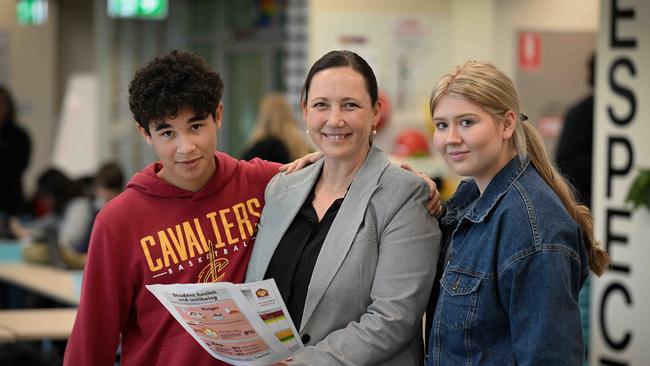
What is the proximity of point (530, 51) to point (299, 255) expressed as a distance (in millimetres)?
5795

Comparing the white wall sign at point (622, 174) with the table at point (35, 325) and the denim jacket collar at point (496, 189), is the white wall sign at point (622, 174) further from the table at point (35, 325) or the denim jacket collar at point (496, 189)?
the denim jacket collar at point (496, 189)

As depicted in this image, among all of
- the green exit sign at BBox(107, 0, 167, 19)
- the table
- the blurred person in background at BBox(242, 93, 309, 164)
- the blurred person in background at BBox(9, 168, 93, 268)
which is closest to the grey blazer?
the table

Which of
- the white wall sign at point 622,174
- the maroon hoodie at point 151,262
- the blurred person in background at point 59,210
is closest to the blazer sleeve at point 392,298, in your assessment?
the maroon hoodie at point 151,262

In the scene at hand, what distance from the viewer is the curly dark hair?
266 centimetres

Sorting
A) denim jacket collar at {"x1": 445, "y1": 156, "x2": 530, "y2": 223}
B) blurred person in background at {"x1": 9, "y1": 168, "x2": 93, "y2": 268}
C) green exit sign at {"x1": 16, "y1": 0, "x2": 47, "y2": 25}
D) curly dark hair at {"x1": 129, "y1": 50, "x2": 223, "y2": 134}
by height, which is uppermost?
green exit sign at {"x1": 16, "y1": 0, "x2": 47, "y2": 25}

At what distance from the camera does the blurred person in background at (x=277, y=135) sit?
695 centimetres

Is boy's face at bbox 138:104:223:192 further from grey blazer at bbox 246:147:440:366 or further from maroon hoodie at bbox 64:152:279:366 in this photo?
grey blazer at bbox 246:147:440:366

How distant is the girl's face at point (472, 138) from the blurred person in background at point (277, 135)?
176 inches

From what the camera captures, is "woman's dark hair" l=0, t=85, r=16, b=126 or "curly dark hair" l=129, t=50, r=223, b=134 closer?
"curly dark hair" l=129, t=50, r=223, b=134

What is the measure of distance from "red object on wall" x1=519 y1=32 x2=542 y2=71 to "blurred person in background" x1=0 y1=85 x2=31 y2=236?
443cm

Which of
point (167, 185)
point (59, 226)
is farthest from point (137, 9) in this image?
point (167, 185)

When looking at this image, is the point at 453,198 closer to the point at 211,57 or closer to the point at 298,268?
the point at 298,268

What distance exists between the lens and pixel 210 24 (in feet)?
45.3

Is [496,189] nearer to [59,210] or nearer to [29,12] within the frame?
[59,210]
